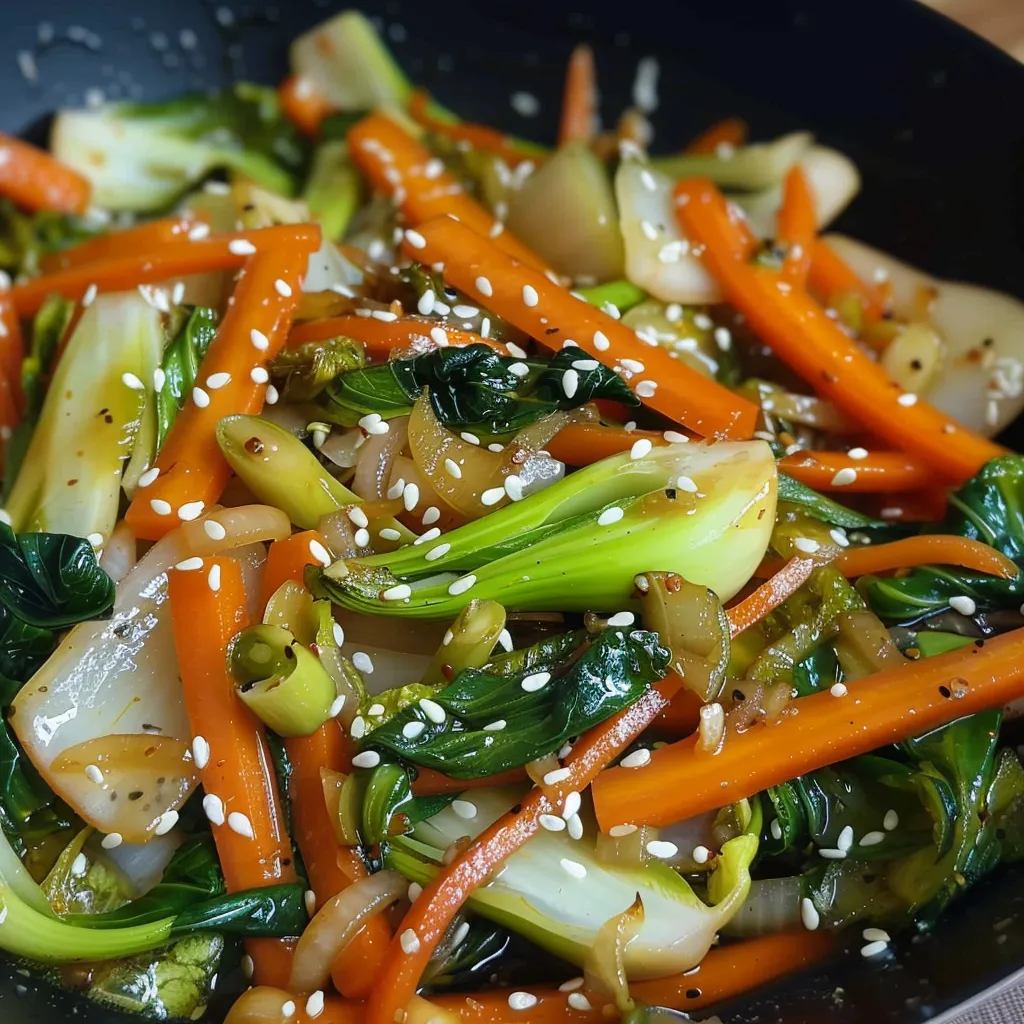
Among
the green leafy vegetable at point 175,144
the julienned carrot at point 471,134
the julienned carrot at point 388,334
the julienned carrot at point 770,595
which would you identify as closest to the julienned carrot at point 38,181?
the green leafy vegetable at point 175,144

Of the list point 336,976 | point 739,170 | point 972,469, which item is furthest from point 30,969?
point 739,170

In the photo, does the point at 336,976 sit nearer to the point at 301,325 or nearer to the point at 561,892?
the point at 561,892

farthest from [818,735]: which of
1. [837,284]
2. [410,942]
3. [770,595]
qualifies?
[837,284]

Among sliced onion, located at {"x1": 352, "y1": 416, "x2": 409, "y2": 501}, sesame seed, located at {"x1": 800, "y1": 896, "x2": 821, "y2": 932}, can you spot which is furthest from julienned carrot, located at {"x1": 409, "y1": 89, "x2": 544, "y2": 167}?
sesame seed, located at {"x1": 800, "y1": 896, "x2": 821, "y2": 932}

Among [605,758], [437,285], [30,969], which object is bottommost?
[30,969]

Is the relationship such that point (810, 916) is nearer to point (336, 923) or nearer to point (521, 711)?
point (521, 711)

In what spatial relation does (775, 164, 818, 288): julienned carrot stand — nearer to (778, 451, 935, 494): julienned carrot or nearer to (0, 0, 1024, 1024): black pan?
(0, 0, 1024, 1024): black pan
